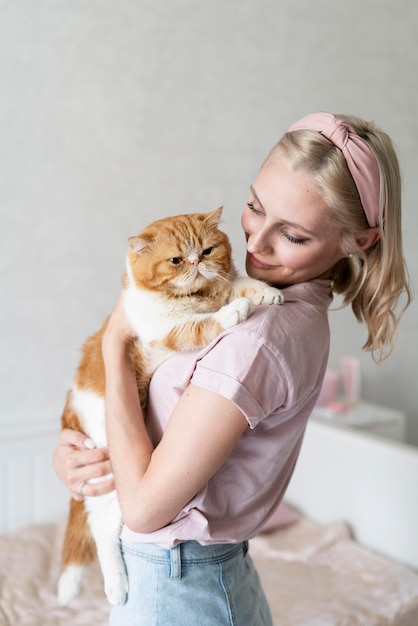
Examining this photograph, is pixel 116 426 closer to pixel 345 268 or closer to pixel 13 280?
pixel 345 268

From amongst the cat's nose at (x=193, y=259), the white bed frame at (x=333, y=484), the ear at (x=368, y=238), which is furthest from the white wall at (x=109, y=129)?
the ear at (x=368, y=238)

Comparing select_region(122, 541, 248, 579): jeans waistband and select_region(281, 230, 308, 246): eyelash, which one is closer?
select_region(122, 541, 248, 579): jeans waistband

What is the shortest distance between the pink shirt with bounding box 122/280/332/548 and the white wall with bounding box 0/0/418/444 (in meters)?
1.49

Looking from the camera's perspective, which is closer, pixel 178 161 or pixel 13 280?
pixel 13 280

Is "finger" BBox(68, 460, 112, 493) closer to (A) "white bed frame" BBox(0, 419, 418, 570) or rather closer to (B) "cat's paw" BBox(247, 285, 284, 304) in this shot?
(B) "cat's paw" BBox(247, 285, 284, 304)

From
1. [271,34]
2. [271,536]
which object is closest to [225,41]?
[271,34]

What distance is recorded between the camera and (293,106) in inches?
119

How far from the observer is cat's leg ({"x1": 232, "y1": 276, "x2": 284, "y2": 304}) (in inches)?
42.4

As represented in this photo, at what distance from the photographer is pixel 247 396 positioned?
0.90 meters

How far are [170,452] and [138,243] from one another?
1.38 feet

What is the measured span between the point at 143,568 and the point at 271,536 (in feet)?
4.76

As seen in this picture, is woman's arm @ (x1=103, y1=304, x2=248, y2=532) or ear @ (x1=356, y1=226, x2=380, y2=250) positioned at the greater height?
ear @ (x1=356, y1=226, x2=380, y2=250)

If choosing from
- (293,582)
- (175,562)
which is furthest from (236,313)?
(293,582)

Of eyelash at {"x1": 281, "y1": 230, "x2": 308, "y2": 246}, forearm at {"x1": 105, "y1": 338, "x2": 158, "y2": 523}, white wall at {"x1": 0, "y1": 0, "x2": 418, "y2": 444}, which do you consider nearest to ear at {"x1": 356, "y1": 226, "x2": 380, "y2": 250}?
eyelash at {"x1": 281, "y1": 230, "x2": 308, "y2": 246}
